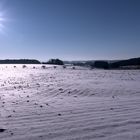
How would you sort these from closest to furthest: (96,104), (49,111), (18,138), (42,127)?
(18,138) < (42,127) < (49,111) < (96,104)

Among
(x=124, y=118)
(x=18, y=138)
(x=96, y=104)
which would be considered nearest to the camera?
(x=18, y=138)

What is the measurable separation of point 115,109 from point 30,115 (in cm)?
240

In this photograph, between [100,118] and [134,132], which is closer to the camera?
[134,132]

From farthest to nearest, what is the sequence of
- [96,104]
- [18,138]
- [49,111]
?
[96,104]
[49,111]
[18,138]

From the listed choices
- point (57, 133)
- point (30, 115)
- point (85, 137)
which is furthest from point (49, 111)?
point (85, 137)

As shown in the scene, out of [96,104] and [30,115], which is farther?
[96,104]

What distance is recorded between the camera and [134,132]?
158 inches

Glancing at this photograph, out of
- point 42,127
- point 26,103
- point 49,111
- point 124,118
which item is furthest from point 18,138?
point 26,103

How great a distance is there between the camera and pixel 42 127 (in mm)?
4348

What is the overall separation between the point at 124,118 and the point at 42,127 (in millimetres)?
1997

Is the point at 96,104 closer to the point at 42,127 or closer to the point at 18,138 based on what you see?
the point at 42,127

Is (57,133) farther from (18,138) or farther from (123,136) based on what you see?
(123,136)

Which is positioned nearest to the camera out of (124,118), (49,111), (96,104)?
(124,118)

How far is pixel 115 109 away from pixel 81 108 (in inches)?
38.4
